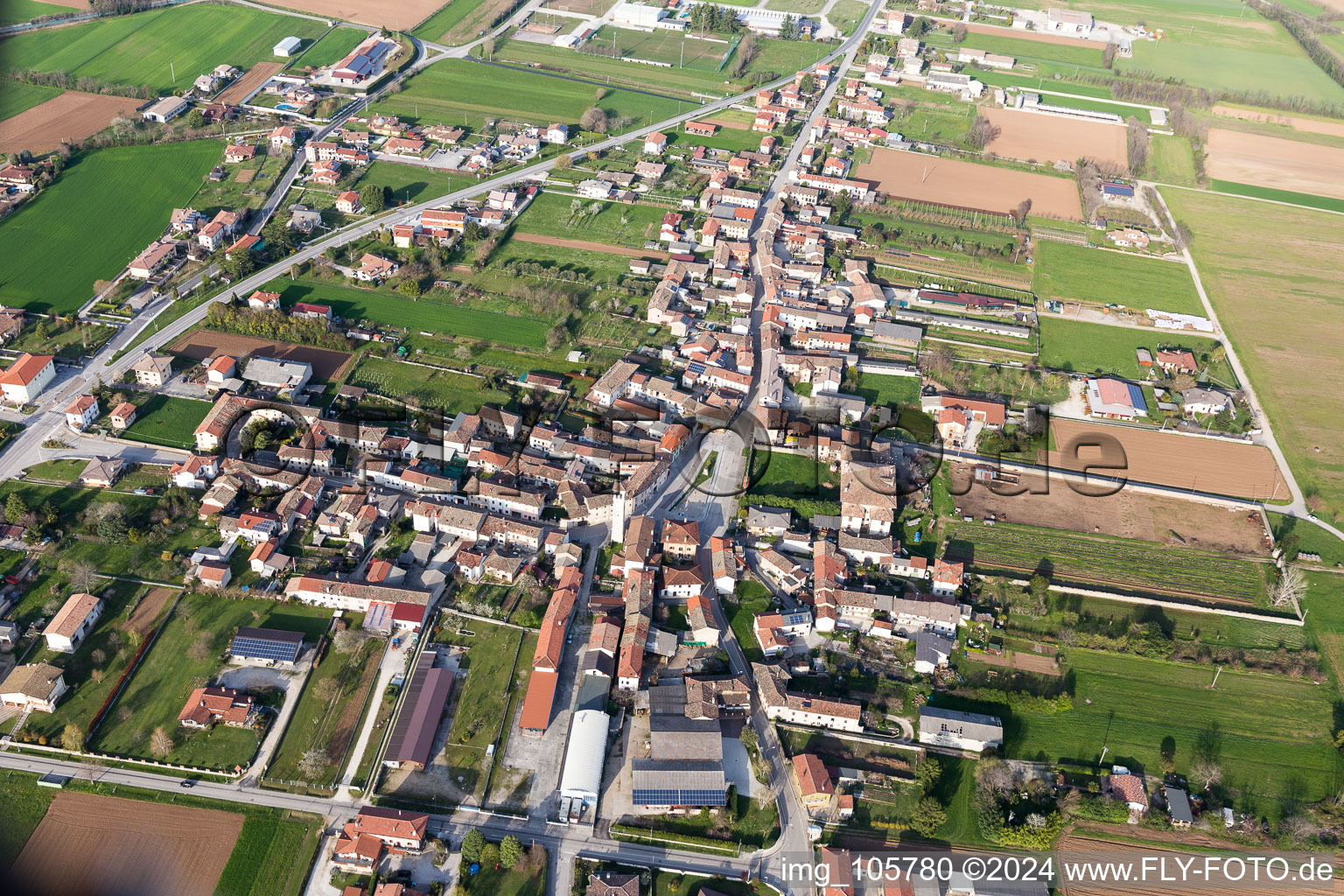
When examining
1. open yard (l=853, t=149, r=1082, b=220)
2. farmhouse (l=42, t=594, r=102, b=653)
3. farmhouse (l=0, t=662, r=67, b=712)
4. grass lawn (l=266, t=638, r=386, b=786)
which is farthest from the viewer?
open yard (l=853, t=149, r=1082, b=220)

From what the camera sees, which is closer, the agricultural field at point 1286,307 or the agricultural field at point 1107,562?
the agricultural field at point 1107,562

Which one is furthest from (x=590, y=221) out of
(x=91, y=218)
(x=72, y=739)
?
(x=72, y=739)

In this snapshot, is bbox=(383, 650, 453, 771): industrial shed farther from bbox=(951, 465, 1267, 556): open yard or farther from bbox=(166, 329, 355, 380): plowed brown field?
bbox=(951, 465, 1267, 556): open yard

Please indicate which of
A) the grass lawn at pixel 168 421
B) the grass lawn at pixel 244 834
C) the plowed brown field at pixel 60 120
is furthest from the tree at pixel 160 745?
the plowed brown field at pixel 60 120

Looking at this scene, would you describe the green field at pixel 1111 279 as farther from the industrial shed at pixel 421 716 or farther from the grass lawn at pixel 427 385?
the industrial shed at pixel 421 716

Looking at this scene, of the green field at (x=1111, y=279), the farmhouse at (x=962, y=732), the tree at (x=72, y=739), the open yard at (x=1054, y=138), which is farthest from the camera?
the open yard at (x=1054, y=138)

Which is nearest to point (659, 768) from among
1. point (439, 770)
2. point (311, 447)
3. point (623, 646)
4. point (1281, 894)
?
point (623, 646)

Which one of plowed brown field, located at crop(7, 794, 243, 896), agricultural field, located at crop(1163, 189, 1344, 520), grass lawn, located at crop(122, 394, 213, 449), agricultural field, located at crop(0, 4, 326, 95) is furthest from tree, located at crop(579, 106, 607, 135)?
plowed brown field, located at crop(7, 794, 243, 896)
